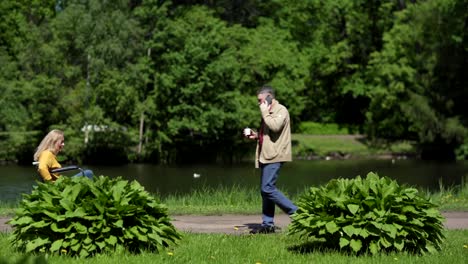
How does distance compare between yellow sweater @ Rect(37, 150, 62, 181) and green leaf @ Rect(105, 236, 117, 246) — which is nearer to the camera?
green leaf @ Rect(105, 236, 117, 246)

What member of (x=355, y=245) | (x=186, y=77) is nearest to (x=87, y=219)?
(x=355, y=245)

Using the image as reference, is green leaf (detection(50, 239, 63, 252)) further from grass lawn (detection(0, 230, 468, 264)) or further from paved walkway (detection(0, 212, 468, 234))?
paved walkway (detection(0, 212, 468, 234))

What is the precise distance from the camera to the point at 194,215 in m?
12.7

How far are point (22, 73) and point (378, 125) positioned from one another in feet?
81.5

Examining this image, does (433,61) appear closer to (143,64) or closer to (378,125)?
(378,125)

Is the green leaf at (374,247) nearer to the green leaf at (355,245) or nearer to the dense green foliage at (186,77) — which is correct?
the green leaf at (355,245)

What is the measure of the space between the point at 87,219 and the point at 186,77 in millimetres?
39034

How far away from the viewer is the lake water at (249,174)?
29375 mm

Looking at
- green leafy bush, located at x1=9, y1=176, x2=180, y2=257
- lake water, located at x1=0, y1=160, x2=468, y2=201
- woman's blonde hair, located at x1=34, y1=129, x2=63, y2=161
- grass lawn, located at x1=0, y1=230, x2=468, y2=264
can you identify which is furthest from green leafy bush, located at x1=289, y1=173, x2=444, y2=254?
lake water, located at x1=0, y1=160, x2=468, y2=201

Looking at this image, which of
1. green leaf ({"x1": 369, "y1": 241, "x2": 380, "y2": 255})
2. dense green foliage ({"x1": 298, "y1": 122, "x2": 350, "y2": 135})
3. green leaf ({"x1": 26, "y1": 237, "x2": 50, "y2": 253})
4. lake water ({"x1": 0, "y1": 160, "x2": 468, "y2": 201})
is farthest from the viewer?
dense green foliage ({"x1": 298, "y1": 122, "x2": 350, "y2": 135})

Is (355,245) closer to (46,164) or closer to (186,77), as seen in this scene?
(46,164)

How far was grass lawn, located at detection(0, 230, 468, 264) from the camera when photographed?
7523mm

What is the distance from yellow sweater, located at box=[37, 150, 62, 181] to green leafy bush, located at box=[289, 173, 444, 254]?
3.81 m

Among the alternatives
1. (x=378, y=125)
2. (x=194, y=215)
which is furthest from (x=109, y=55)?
(x=194, y=215)
